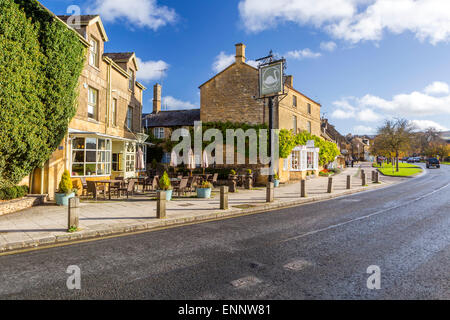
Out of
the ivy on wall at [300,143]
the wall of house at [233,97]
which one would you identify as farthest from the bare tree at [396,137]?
the wall of house at [233,97]

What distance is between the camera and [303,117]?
29.3 metres

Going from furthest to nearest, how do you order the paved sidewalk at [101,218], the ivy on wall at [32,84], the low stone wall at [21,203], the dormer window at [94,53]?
the dormer window at [94,53] → the low stone wall at [21,203] → the ivy on wall at [32,84] → the paved sidewalk at [101,218]

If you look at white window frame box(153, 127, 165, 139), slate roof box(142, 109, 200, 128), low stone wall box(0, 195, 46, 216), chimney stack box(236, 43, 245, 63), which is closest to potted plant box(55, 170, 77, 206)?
low stone wall box(0, 195, 46, 216)

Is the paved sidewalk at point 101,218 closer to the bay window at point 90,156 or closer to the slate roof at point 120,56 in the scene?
the bay window at point 90,156

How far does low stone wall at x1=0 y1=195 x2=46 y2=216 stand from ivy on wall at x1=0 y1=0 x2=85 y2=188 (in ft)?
2.43

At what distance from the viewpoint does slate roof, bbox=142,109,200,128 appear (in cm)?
3173

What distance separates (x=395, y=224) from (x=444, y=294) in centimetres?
484

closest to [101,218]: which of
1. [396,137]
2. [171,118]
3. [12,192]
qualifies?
[12,192]

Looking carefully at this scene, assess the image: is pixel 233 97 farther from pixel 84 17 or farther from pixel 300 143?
pixel 84 17

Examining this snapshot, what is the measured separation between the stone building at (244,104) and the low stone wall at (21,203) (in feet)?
54.0

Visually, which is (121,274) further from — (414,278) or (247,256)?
(414,278)

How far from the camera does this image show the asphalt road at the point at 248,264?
3.74 m

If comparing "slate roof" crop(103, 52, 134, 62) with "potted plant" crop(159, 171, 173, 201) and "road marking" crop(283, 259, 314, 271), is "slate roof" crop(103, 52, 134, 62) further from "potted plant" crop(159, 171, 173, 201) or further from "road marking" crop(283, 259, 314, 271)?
"road marking" crop(283, 259, 314, 271)
